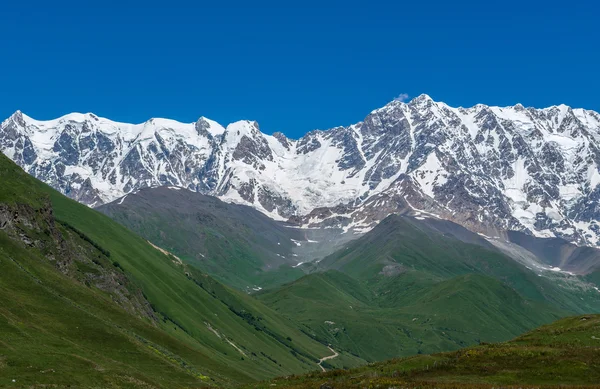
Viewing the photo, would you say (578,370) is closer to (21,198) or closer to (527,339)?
(527,339)

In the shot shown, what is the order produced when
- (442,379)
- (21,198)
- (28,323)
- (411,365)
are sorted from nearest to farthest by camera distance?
(442,379), (411,365), (28,323), (21,198)

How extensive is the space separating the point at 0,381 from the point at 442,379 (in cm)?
4579

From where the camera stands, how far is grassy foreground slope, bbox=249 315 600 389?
70.5 metres

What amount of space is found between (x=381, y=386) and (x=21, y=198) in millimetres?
144716

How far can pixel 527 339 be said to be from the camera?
325 ft

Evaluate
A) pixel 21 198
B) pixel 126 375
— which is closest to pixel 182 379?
pixel 126 375

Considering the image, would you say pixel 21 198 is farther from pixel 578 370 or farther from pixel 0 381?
pixel 578 370

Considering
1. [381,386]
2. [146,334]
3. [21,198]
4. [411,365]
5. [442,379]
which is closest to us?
[381,386]

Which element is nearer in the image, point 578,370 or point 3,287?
point 578,370

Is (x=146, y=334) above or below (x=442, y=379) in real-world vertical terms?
below

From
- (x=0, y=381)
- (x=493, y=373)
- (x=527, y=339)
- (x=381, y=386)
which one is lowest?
(x=0, y=381)

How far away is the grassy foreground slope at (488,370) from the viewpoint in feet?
231

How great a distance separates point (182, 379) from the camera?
391 ft

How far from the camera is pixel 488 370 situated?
7731 centimetres
